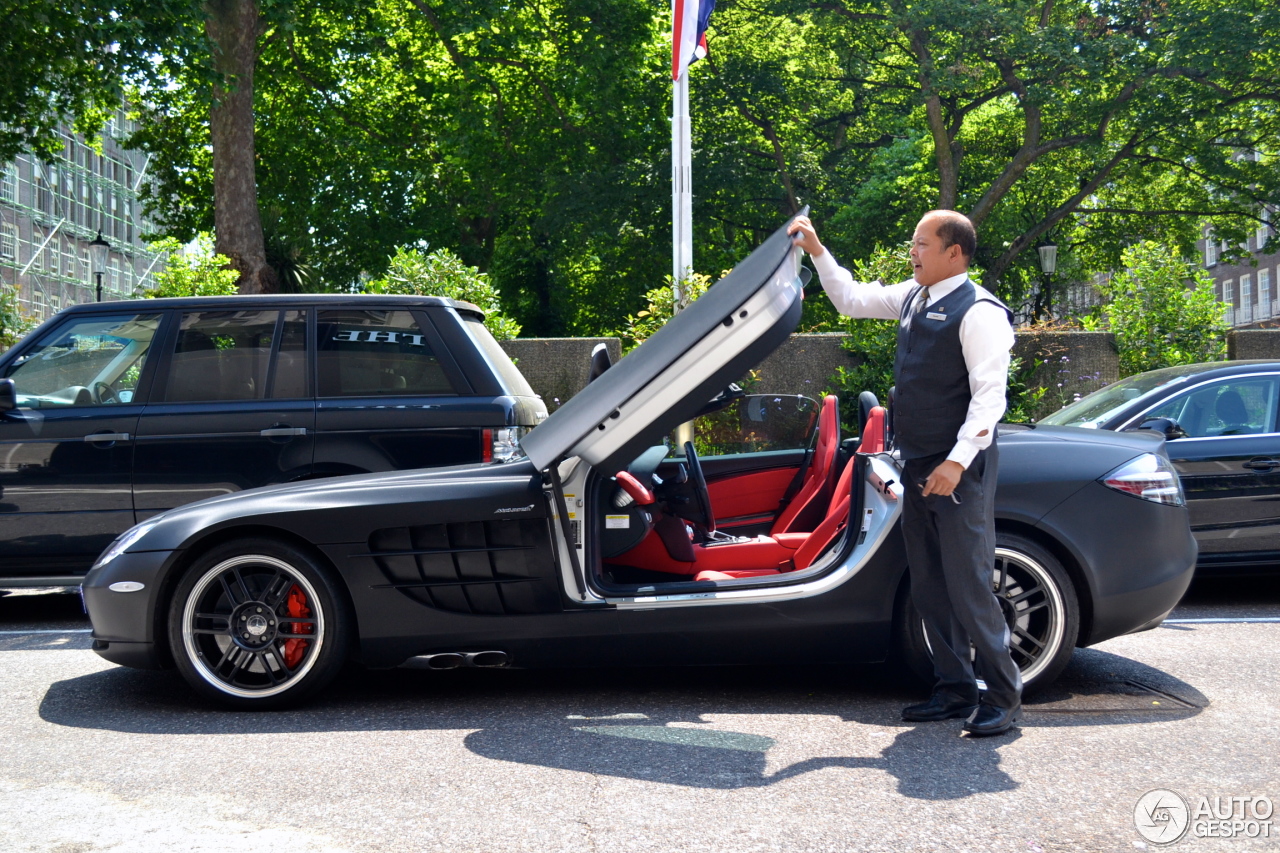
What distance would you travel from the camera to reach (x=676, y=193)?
13531mm

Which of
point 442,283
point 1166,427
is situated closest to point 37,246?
point 442,283

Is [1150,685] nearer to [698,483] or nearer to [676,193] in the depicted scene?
[698,483]

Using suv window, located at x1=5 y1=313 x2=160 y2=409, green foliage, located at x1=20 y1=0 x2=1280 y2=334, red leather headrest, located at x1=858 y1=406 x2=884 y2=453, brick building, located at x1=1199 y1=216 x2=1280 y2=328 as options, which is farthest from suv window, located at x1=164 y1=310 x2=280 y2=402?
brick building, located at x1=1199 y1=216 x2=1280 y2=328

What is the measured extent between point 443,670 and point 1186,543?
128 inches

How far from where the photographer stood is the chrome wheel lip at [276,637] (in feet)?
15.4

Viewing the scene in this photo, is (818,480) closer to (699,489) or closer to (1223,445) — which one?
(699,489)

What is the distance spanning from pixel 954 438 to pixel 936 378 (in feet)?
0.72

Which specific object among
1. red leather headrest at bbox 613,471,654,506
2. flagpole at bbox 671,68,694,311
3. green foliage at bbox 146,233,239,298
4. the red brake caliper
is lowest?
the red brake caliper

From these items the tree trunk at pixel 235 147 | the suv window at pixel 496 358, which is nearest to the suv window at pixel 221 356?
the suv window at pixel 496 358

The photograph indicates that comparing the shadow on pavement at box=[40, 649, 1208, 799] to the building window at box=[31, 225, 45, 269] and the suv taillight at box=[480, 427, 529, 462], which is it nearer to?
the suv taillight at box=[480, 427, 529, 462]

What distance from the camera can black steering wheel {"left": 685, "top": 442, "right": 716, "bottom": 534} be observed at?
5.33 m

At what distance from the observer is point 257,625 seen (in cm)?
470

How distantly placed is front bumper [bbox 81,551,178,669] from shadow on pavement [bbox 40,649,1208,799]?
0.92 feet

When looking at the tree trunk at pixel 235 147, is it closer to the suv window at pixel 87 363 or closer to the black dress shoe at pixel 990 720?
the suv window at pixel 87 363
